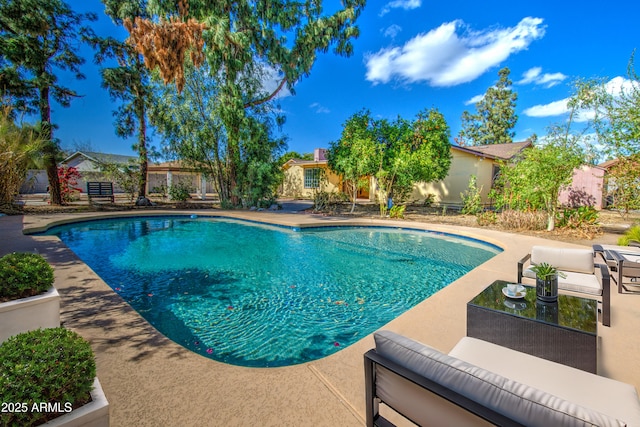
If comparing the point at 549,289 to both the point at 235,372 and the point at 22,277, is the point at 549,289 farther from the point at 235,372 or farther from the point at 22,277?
the point at 22,277

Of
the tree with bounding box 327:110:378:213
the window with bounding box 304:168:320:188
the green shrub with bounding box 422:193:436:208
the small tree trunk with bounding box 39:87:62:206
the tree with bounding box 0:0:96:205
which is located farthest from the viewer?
the window with bounding box 304:168:320:188

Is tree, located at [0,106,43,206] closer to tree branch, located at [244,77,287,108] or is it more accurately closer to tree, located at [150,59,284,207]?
tree, located at [150,59,284,207]

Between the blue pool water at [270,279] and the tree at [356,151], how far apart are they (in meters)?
4.13

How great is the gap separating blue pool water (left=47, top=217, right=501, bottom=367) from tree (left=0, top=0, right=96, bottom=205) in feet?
22.8

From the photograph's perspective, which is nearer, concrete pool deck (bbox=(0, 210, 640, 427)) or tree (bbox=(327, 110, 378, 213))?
concrete pool deck (bbox=(0, 210, 640, 427))

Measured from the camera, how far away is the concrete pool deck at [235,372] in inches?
72.9

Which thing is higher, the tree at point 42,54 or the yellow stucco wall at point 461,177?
the tree at point 42,54

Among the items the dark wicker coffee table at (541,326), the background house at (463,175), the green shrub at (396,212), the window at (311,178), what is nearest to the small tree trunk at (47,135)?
the window at (311,178)

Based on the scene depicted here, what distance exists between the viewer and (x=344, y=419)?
1818 mm

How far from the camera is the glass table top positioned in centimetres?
222

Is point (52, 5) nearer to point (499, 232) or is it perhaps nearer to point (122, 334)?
point (122, 334)

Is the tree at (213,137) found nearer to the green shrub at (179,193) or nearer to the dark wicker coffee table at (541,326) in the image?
the green shrub at (179,193)

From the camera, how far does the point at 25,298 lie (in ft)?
7.41

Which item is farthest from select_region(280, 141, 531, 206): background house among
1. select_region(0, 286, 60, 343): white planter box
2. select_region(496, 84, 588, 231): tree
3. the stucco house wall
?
select_region(0, 286, 60, 343): white planter box
